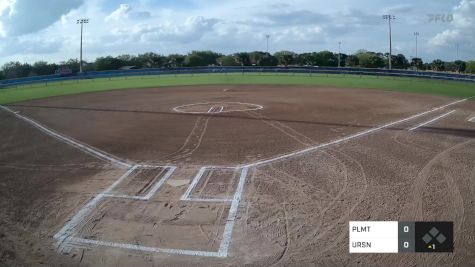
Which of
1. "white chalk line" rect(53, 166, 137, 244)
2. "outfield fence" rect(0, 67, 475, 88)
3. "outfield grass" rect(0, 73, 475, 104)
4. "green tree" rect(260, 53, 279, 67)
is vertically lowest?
"white chalk line" rect(53, 166, 137, 244)

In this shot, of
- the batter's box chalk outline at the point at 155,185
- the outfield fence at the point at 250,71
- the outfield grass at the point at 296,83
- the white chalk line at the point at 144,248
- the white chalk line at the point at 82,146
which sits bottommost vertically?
the white chalk line at the point at 144,248

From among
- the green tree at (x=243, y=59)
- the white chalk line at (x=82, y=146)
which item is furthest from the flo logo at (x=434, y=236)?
the green tree at (x=243, y=59)

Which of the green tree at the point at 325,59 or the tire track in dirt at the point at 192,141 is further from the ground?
the green tree at the point at 325,59

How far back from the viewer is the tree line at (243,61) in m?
80.1

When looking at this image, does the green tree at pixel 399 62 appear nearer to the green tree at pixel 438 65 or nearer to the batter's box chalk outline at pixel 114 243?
the green tree at pixel 438 65

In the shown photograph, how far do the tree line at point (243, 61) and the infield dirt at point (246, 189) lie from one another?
69.2 m

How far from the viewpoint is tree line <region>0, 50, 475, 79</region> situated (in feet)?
263

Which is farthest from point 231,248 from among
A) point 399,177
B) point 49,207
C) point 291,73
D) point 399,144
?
point 291,73

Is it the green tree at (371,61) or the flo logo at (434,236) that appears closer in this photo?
the flo logo at (434,236)

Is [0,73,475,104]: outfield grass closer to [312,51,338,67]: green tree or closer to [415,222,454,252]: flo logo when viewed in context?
[415,222,454,252]: flo logo

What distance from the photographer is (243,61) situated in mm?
95688

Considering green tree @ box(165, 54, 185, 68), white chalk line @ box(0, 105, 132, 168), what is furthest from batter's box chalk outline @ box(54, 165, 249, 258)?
green tree @ box(165, 54, 185, 68)

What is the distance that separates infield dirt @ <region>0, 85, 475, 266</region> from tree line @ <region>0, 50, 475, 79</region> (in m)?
69.2

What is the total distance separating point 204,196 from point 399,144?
7.82 m
